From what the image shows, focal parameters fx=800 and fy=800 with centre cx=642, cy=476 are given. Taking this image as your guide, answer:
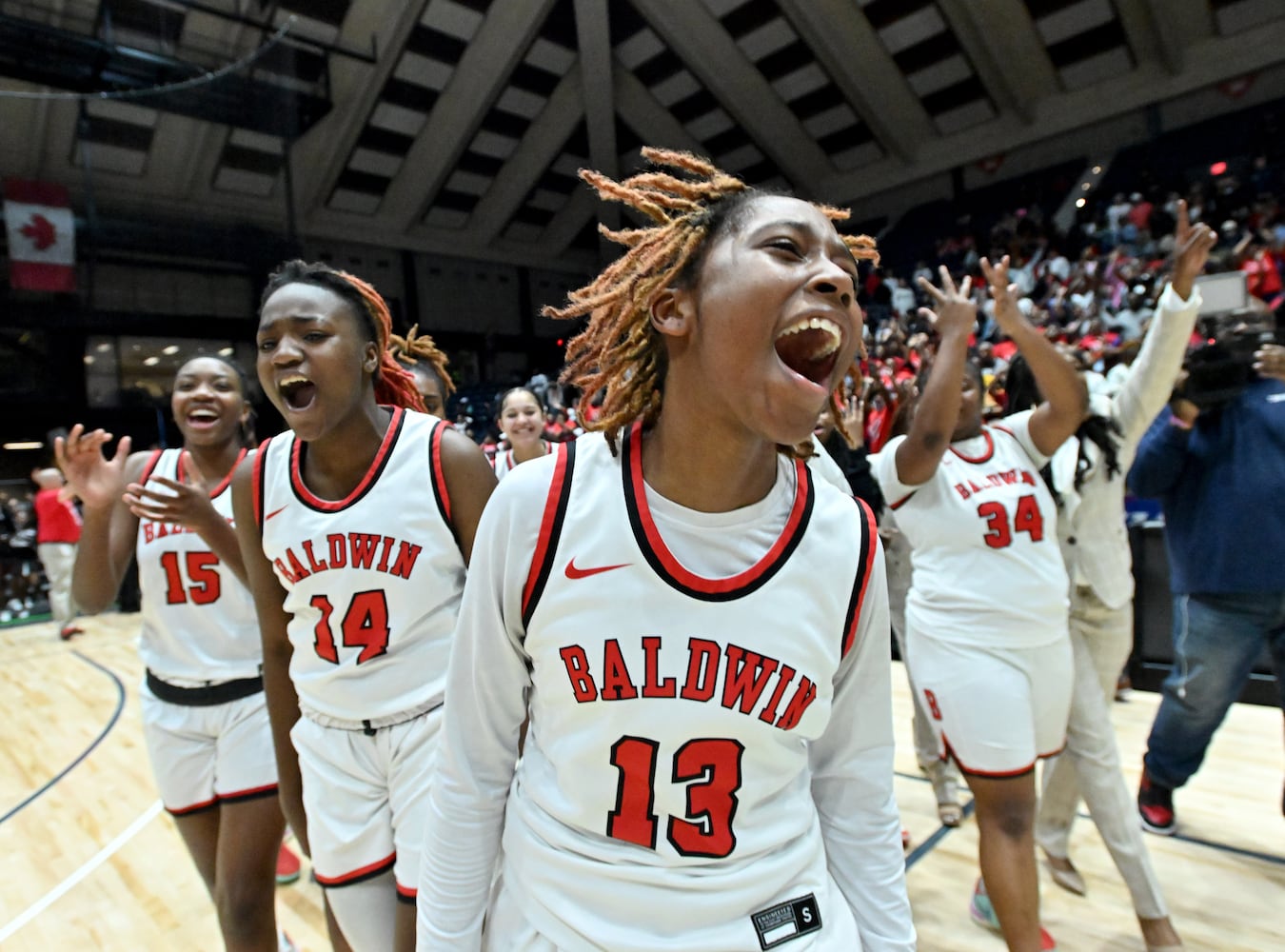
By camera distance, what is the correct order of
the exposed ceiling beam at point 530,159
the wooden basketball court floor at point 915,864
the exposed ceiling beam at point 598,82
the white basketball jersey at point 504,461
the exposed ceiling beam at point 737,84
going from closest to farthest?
1. the wooden basketball court floor at point 915,864
2. the white basketball jersey at point 504,461
3. the exposed ceiling beam at point 598,82
4. the exposed ceiling beam at point 737,84
5. the exposed ceiling beam at point 530,159

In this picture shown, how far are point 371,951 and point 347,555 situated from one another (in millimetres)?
852

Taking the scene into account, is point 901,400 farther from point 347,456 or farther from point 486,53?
point 486,53

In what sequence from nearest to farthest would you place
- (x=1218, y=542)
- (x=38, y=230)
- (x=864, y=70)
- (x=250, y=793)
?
(x=250, y=793), (x=1218, y=542), (x=38, y=230), (x=864, y=70)

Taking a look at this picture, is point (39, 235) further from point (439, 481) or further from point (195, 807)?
point (439, 481)

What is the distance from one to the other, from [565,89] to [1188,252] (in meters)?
14.1

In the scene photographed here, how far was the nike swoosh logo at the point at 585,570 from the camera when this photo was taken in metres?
1.06

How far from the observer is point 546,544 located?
1077mm

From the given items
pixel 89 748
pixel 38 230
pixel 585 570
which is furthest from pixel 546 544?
pixel 38 230

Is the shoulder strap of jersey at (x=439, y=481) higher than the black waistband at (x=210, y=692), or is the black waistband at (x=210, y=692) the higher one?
the shoulder strap of jersey at (x=439, y=481)

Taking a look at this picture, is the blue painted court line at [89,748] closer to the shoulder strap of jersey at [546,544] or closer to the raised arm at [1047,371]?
the shoulder strap of jersey at [546,544]

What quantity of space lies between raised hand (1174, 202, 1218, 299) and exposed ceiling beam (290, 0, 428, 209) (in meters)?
12.3

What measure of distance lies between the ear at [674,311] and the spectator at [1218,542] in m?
2.50

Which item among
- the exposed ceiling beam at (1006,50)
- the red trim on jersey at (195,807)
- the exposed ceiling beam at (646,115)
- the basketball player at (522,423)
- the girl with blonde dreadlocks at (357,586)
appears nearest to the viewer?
the girl with blonde dreadlocks at (357,586)

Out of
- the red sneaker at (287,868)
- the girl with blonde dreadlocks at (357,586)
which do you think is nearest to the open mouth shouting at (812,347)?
the girl with blonde dreadlocks at (357,586)
